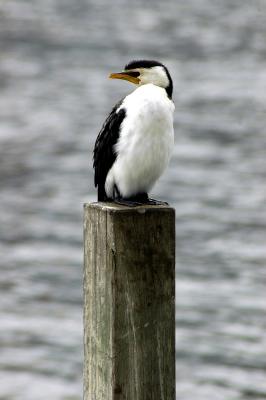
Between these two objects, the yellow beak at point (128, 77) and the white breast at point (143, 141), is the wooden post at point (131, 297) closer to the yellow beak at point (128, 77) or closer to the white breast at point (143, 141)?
the white breast at point (143, 141)

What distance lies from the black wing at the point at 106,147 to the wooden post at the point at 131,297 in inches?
23.8

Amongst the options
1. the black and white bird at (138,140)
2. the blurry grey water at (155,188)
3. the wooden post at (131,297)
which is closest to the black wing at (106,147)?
the black and white bird at (138,140)

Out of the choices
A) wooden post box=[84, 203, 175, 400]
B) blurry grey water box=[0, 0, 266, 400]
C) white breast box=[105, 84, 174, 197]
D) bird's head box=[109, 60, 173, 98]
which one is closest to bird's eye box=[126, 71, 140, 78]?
bird's head box=[109, 60, 173, 98]

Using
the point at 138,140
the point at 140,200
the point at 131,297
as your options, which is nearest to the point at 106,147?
the point at 138,140

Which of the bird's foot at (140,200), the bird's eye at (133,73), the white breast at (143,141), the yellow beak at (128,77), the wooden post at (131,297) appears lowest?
the wooden post at (131,297)

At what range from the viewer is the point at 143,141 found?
395cm

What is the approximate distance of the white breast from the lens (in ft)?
12.9

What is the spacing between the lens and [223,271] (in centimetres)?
988

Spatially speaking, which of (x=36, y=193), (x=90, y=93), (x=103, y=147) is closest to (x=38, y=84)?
(x=90, y=93)

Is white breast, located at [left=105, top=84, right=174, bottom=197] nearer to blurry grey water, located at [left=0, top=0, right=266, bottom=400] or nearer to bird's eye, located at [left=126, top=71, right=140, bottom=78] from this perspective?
bird's eye, located at [left=126, top=71, right=140, bottom=78]

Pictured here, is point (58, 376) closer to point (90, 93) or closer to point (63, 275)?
point (63, 275)

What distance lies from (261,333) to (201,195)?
3541 mm

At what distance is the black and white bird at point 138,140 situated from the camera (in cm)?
393

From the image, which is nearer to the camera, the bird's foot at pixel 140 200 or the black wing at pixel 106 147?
the bird's foot at pixel 140 200
